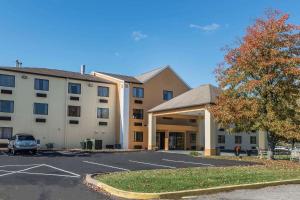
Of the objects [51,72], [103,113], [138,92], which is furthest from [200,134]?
[51,72]

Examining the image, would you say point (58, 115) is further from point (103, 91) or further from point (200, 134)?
point (200, 134)

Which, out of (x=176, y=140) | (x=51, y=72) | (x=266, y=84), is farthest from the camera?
(x=176, y=140)

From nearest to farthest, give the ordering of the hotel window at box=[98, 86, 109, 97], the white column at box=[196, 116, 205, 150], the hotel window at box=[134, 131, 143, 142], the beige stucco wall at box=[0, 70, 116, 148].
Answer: the beige stucco wall at box=[0, 70, 116, 148] < the hotel window at box=[98, 86, 109, 97] < the hotel window at box=[134, 131, 143, 142] < the white column at box=[196, 116, 205, 150]

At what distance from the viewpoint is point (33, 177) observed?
15.8 metres

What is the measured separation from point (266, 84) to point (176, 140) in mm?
21234

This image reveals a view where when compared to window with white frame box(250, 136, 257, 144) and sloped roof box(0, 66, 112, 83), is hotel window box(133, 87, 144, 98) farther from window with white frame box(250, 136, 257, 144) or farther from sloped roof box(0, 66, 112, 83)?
window with white frame box(250, 136, 257, 144)

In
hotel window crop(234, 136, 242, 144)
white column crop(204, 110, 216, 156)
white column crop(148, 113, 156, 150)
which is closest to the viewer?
white column crop(204, 110, 216, 156)

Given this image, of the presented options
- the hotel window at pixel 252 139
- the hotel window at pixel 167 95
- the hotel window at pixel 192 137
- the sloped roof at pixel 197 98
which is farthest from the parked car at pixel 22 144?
the hotel window at pixel 252 139

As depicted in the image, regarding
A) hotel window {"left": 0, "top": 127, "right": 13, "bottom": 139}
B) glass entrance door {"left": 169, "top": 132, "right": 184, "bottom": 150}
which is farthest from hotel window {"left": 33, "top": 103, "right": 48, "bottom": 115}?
glass entrance door {"left": 169, "top": 132, "right": 184, "bottom": 150}

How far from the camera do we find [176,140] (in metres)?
47.3

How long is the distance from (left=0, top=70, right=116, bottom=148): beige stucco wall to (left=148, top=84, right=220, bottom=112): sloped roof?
7678mm

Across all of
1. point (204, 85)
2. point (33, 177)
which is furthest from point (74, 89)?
point (33, 177)

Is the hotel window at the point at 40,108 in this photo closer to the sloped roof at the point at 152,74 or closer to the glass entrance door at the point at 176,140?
the sloped roof at the point at 152,74

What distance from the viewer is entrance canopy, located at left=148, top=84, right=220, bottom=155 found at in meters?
33.9
